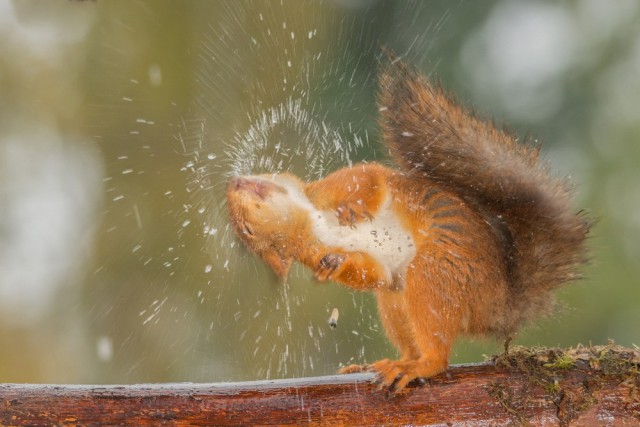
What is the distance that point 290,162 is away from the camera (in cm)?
261

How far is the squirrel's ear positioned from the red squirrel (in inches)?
0.8

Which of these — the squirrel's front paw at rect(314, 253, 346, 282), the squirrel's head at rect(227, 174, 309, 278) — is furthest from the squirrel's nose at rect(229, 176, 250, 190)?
the squirrel's front paw at rect(314, 253, 346, 282)

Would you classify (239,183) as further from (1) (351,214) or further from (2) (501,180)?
(2) (501,180)

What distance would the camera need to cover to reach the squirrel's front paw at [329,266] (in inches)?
83.4

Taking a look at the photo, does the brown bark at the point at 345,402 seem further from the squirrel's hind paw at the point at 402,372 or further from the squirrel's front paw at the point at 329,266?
the squirrel's front paw at the point at 329,266

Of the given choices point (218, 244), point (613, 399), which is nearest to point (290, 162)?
point (218, 244)

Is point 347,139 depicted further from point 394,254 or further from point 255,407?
point 255,407

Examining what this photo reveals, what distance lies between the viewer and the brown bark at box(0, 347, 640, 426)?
1.74 m

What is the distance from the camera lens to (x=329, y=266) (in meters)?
2.12

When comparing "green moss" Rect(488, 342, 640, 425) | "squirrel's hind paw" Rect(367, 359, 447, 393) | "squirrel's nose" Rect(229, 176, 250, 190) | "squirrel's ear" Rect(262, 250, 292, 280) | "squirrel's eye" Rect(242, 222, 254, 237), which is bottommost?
"green moss" Rect(488, 342, 640, 425)

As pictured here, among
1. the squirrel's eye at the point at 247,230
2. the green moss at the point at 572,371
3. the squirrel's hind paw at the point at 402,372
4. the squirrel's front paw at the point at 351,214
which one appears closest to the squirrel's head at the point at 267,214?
the squirrel's eye at the point at 247,230

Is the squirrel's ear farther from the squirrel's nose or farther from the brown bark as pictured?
the brown bark

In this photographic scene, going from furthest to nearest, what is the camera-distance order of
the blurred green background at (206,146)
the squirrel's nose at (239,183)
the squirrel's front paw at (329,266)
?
1. the blurred green background at (206,146)
2. the squirrel's nose at (239,183)
3. the squirrel's front paw at (329,266)

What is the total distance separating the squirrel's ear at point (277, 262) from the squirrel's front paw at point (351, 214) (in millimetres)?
235
